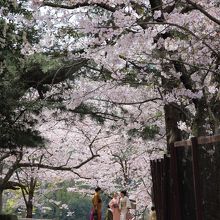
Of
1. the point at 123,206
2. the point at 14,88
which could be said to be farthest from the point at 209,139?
the point at 123,206

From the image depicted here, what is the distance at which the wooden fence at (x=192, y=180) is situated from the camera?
12.9ft

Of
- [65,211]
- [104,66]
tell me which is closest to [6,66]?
[104,66]

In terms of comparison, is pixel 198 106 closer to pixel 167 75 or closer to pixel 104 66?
pixel 167 75

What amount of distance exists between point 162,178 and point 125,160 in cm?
1704

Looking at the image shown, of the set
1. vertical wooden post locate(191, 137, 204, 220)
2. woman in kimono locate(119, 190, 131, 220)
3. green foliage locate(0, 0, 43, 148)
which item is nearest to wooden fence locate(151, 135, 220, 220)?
vertical wooden post locate(191, 137, 204, 220)

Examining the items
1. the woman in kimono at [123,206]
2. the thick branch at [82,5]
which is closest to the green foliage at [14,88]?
the thick branch at [82,5]

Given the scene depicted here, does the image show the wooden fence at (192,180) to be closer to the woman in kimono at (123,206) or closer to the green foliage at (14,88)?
Answer: the green foliage at (14,88)

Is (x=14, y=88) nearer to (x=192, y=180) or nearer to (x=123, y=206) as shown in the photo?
(x=123, y=206)

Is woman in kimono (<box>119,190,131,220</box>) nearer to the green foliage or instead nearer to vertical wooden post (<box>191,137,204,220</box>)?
the green foliage

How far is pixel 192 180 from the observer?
14.1 feet

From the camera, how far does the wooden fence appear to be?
3918mm

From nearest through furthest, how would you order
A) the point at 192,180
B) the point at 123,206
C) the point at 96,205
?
the point at 192,180 → the point at 123,206 → the point at 96,205

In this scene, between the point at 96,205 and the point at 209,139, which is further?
the point at 96,205

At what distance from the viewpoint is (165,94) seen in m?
9.15
